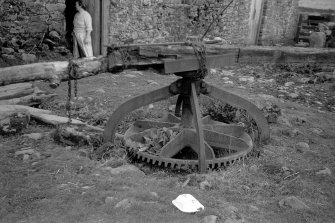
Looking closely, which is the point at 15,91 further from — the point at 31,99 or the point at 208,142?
the point at 208,142

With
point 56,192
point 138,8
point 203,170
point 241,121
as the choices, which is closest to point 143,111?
point 241,121

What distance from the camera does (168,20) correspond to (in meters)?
10.7

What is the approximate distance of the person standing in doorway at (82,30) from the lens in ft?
29.1

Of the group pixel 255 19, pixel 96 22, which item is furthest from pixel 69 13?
pixel 255 19

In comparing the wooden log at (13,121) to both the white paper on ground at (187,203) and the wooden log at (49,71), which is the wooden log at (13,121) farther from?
the white paper on ground at (187,203)

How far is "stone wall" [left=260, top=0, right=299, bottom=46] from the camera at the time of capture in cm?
1420

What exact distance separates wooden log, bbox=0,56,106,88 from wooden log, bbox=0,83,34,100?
8.83ft

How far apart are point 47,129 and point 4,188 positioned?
1.51m

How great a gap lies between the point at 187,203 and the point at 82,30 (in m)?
6.49

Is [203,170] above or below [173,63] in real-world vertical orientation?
below

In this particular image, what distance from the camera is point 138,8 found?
9906mm

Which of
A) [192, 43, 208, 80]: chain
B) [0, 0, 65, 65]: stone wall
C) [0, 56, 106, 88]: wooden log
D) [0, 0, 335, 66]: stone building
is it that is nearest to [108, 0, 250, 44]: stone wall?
[0, 0, 335, 66]: stone building

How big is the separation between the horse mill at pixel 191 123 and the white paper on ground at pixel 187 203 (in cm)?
58

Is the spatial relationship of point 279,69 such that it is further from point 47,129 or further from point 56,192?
point 56,192
